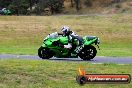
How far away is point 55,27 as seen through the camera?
161 ft

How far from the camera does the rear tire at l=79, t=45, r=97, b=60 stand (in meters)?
20.4

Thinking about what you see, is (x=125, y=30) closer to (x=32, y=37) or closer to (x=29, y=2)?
(x=32, y=37)

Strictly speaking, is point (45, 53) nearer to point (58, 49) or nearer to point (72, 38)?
point (58, 49)

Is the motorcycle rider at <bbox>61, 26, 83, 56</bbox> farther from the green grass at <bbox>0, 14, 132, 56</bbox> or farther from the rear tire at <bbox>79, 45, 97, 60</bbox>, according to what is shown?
the green grass at <bbox>0, 14, 132, 56</bbox>

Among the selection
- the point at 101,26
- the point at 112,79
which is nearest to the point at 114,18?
the point at 101,26

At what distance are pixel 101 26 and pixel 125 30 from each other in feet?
13.2

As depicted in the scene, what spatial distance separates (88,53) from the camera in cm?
2044

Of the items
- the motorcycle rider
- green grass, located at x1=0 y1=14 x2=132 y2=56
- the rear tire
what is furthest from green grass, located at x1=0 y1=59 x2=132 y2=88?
green grass, located at x1=0 y1=14 x2=132 y2=56

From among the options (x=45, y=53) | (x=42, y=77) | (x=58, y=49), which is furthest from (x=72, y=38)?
(x=42, y=77)

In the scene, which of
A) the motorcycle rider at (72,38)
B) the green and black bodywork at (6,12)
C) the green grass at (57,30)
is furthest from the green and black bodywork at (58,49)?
the green and black bodywork at (6,12)

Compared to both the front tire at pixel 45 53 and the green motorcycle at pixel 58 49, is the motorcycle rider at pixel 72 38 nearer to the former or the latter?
the green motorcycle at pixel 58 49

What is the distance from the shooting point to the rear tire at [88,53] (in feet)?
66.8

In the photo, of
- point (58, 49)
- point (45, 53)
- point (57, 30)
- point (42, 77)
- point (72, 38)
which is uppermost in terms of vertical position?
point (42, 77)

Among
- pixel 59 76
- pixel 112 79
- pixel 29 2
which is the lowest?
pixel 29 2
